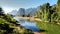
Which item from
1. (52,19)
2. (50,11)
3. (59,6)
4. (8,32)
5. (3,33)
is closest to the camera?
(3,33)

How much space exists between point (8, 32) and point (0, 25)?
2243 mm

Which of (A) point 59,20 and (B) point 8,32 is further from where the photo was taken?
(A) point 59,20

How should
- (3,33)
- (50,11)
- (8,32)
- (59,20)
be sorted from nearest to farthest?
(3,33)
(8,32)
(59,20)
(50,11)

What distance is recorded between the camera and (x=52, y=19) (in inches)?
2763

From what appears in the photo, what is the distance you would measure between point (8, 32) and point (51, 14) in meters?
42.9

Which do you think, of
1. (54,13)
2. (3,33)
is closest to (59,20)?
(54,13)

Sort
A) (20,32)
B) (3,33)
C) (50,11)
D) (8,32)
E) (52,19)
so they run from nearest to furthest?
(3,33)
(8,32)
(20,32)
(52,19)
(50,11)

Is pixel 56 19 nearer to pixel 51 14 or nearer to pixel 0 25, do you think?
pixel 51 14

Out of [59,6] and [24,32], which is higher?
[59,6]

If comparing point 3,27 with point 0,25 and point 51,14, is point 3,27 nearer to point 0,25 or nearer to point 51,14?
point 0,25

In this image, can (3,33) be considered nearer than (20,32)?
Yes

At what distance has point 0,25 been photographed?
32062 mm

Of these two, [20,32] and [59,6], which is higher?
[59,6]

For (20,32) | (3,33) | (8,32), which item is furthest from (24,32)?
(3,33)
